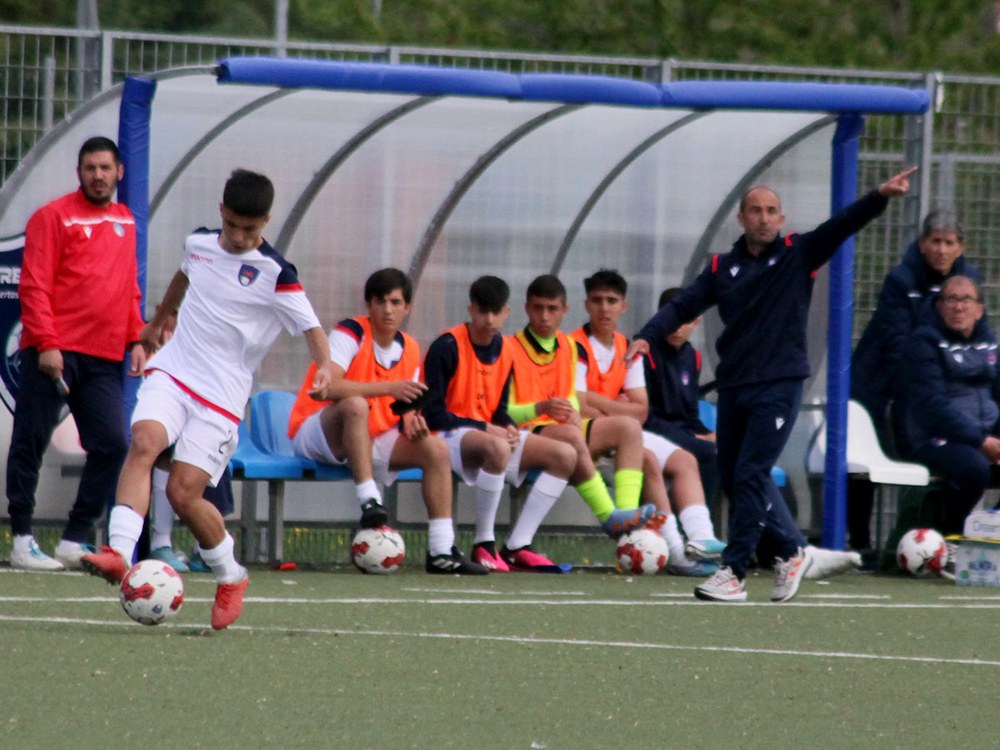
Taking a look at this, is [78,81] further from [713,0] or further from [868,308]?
[713,0]

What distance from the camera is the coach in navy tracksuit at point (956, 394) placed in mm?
11086

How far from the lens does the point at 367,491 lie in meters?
10.3

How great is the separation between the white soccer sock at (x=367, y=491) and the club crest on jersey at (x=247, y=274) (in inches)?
124

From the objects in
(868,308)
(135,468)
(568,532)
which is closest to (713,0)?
(868,308)

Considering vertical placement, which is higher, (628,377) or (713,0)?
(713,0)

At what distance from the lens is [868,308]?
12844 mm

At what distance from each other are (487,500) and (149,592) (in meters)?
3.91

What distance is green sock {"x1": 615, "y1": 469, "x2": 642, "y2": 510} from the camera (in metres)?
10.8

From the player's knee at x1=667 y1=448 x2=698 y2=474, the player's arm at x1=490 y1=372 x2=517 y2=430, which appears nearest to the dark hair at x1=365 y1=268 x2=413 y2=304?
the player's arm at x1=490 y1=372 x2=517 y2=430

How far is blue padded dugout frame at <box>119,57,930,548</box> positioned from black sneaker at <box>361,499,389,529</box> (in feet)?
5.39

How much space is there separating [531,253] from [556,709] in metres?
7.10

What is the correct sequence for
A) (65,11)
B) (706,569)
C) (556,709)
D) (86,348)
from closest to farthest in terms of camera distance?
(556,709) → (86,348) → (706,569) → (65,11)

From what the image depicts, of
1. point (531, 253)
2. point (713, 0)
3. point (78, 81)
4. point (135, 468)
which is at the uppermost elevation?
point (713, 0)

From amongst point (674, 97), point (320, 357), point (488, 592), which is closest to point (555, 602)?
point (488, 592)
